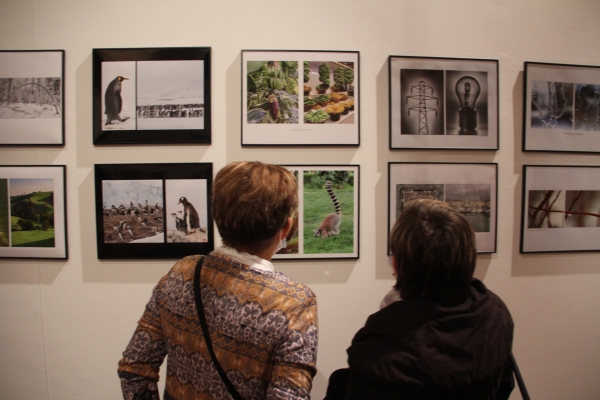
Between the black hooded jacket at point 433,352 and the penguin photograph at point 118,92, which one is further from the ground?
the penguin photograph at point 118,92

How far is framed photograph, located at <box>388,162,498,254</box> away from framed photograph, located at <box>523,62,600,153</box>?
0.27 m

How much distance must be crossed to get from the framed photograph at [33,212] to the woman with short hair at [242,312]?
0.89 metres

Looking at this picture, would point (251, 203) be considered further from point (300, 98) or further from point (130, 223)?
point (130, 223)

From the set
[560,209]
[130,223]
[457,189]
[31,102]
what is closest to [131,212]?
[130,223]

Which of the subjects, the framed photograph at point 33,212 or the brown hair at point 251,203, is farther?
the framed photograph at point 33,212

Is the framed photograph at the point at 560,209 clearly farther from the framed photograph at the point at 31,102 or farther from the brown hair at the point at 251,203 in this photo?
the framed photograph at the point at 31,102

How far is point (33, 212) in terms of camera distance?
1.25 meters

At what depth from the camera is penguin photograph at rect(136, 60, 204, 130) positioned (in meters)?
1.23

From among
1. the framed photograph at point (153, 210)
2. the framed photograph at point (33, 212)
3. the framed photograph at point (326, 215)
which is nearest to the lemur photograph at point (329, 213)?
the framed photograph at point (326, 215)

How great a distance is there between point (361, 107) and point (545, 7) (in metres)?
1.01

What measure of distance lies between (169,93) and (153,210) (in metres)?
0.51

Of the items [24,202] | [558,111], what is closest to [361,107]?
[558,111]

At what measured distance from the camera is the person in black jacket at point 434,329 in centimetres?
55

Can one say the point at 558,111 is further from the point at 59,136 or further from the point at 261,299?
the point at 59,136
